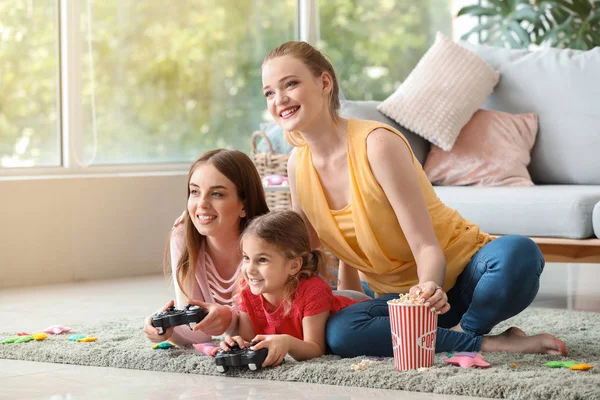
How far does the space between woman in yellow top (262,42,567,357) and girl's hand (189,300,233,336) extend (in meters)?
0.24

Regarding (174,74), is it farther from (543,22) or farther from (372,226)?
(372,226)

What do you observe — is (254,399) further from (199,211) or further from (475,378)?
(199,211)

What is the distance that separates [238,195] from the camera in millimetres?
2260

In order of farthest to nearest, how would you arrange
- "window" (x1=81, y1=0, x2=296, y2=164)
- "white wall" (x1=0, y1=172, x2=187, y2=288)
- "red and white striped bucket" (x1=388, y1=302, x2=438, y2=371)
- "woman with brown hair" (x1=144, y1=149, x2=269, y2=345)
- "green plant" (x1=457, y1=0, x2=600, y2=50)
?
"green plant" (x1=457, y1=0, x2=600, y2=50) → "window" (x1=81, y1=0, x2=296, y2=164) → "white wall" (x1=0, y1=172, x2=187, y2=288) → "woman with brown hair" (x1=144, y1=149, x2=269, y2=345) → "red and white striped bucket" (x1=388, y1=302, x2=438, y2=371)

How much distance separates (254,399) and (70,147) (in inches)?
97.5

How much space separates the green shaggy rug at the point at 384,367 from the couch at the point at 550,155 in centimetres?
39

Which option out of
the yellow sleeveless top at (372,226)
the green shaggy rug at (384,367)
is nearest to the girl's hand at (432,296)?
the green shaggy rug at (384,367)

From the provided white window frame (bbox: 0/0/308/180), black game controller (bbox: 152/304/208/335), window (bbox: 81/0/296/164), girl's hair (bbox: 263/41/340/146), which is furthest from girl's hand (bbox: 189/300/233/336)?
window (bbox: 81/0/296/164)

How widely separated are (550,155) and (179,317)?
1.93 meters

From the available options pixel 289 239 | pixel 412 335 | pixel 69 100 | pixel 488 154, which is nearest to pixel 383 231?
pixel 289 239

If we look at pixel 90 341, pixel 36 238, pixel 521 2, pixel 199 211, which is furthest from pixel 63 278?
pixel 521 2

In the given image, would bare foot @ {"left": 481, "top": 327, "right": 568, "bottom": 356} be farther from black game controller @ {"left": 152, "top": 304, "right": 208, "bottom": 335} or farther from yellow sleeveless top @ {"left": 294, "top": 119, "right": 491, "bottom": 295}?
black game controller @ {"left": 152, "top": 304, "right": 208, "bottom": 335}

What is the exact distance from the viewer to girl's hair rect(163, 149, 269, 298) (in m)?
2.25

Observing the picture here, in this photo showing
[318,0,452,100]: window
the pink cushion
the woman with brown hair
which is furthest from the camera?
[318,0,452,100]: window
